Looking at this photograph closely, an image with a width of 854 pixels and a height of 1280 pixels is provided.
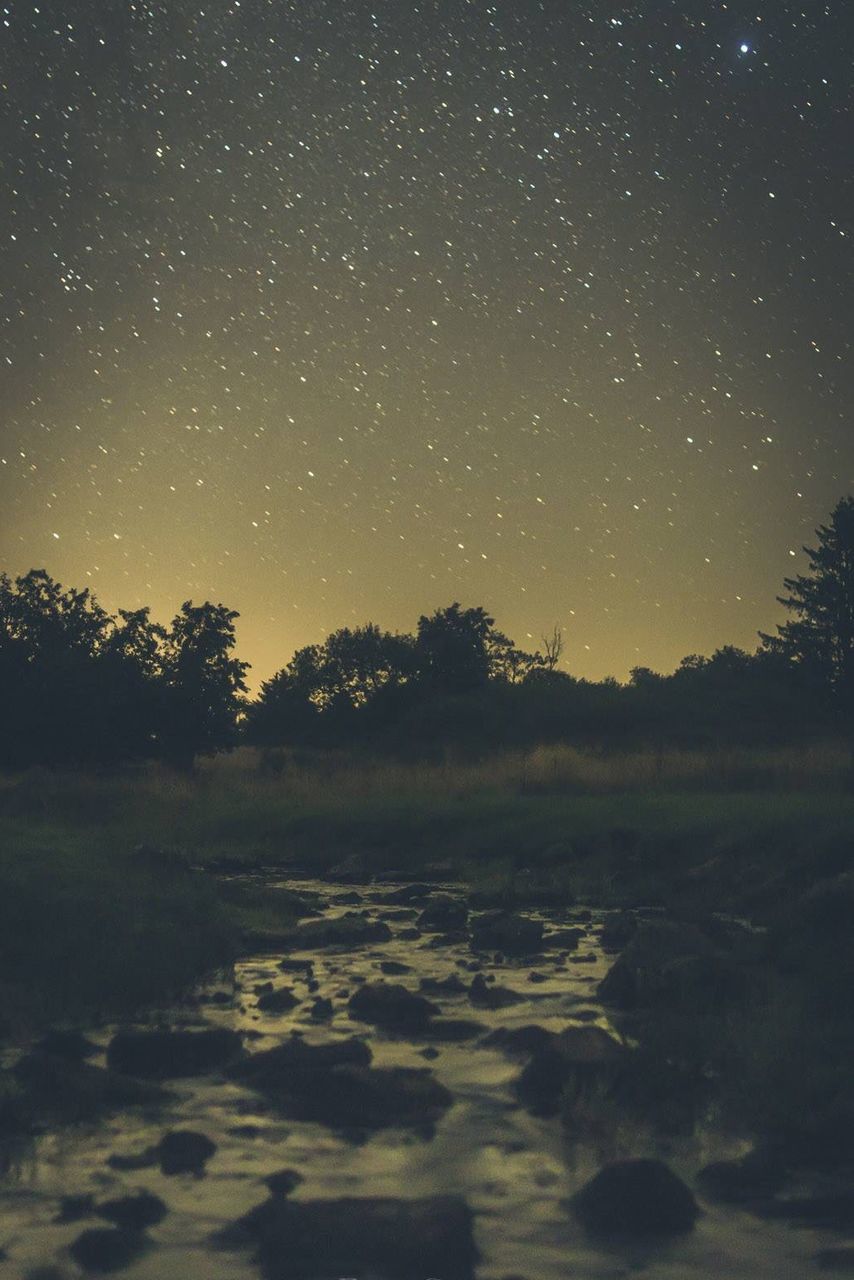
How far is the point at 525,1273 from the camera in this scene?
5684 millimetres

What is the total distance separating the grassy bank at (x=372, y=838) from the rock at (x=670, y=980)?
4253mm

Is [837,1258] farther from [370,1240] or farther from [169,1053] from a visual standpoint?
[169,1053]

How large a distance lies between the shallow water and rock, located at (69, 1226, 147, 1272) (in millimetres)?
63

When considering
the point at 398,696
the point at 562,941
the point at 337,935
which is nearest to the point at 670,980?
the point at 562,941

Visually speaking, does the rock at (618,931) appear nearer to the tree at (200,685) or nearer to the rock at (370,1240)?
the rock at (370,1240)

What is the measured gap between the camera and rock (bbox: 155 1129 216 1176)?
6.92 m

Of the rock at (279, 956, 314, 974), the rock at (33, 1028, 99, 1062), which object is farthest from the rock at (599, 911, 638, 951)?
the rock at (33, 1028, 99, 1062)

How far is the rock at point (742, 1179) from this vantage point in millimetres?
6574

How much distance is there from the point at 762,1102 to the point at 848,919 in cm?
572

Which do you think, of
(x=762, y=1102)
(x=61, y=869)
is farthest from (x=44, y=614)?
(x=762, y=1102)

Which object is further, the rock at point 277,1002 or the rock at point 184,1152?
the rock at point 277,1002

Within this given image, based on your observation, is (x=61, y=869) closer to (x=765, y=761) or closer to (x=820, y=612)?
(x=765, y=761)

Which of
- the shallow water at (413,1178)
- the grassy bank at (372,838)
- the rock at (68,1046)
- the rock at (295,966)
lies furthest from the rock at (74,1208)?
the rock at (295,966)

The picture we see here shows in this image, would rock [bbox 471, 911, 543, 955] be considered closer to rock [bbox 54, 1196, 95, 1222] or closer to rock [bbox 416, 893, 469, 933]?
rock [bbox 416, 893, 469, 933]
